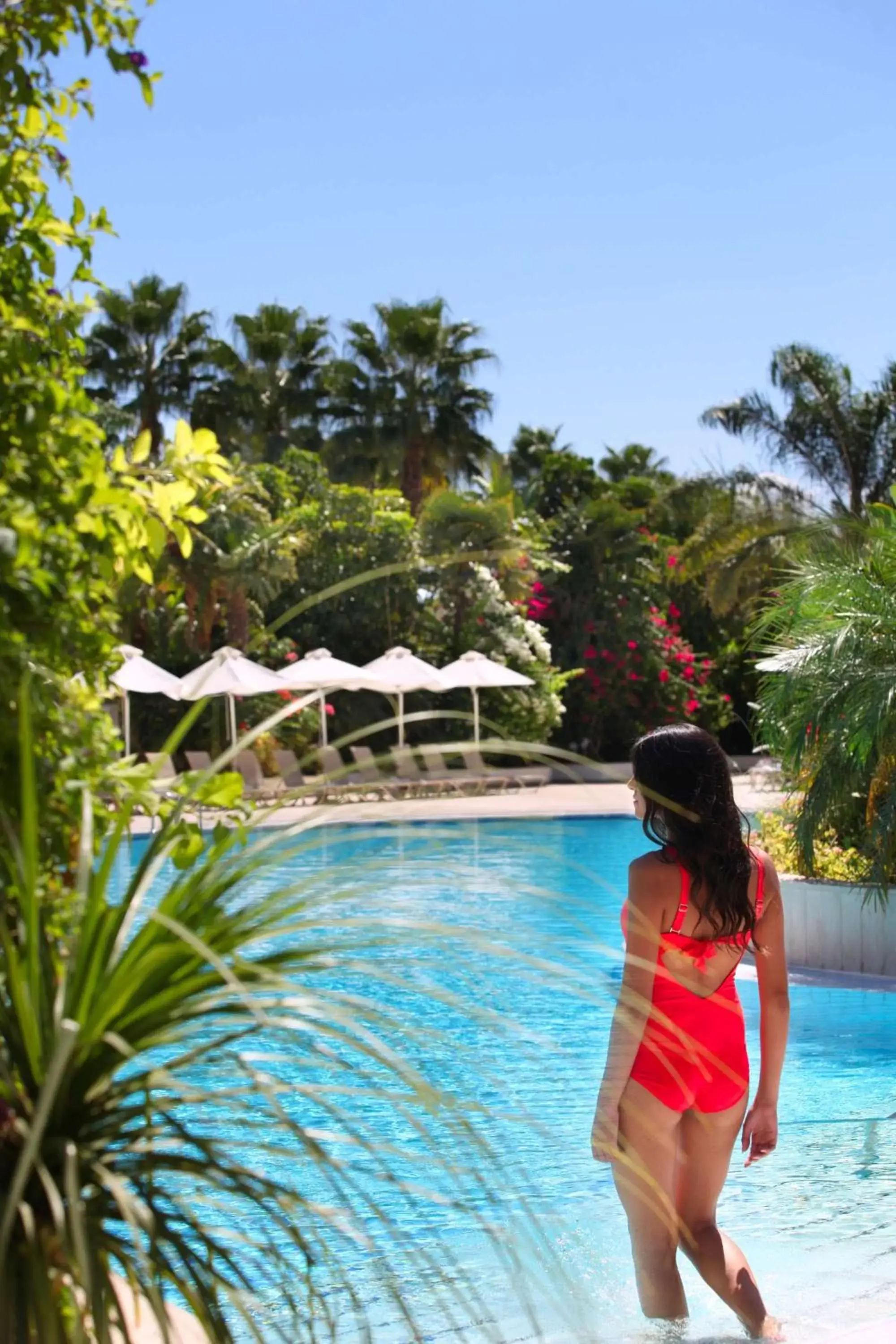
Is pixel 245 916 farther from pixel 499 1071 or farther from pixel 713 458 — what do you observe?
pixel 713 458

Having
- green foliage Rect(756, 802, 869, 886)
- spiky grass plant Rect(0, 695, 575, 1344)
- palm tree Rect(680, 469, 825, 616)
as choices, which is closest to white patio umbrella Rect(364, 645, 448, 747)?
palm tree Rect(680, 469, 825, 616)

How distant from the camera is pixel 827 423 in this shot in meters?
28.9

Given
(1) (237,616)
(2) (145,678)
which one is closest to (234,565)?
(1) (237,616)

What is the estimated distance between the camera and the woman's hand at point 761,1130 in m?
3.47

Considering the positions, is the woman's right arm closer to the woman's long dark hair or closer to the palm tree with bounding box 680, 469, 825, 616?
the woman's long dark hair

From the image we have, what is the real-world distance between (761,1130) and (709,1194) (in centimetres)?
19

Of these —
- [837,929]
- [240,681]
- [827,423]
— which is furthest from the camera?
[827,423]

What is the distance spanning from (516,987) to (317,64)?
39.6 feet

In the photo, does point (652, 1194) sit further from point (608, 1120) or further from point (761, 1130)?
point (761, 1130)

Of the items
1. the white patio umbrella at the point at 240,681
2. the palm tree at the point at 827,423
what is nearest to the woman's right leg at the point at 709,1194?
the white patio umbrella at the point at 240,681

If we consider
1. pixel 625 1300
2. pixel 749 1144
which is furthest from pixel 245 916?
pixel 625 1300

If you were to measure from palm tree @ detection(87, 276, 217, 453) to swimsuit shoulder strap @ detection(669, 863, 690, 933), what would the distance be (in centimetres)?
2949

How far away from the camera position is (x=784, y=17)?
54.4 feet

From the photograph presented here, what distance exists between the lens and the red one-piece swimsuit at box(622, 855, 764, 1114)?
3322mm
